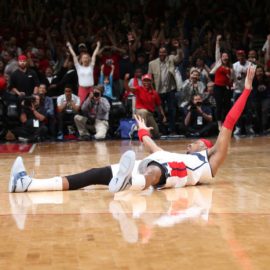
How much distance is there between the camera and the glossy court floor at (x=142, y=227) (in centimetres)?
479

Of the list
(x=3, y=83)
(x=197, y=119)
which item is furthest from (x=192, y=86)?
(x=3, y=83)

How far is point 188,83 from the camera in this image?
57.5ft

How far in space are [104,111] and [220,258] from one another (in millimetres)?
12238

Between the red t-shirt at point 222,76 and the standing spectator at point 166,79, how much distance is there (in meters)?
1.10

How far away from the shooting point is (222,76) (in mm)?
17156

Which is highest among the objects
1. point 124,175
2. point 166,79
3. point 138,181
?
point 124,175

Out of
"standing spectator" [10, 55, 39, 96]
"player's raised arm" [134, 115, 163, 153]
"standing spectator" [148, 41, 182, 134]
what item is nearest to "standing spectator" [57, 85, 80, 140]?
"standing spectator" [10, 55, 39, 96]

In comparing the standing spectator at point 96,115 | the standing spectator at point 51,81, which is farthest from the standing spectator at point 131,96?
the standing spectator at point 51,81

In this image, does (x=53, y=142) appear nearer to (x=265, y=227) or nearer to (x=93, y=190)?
(x=93, y=190)

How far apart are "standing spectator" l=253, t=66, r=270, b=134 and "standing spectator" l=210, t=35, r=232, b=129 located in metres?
0.88

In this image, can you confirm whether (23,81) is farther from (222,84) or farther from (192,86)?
(222,84)

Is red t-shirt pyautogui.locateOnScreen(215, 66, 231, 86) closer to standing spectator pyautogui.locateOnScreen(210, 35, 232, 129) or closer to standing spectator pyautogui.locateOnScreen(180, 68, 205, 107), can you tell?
standing spectator pyautogui.locateOnScreen(210, 35, 232, 129)

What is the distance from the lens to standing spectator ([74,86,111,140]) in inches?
665

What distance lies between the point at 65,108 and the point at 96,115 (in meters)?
0.72
